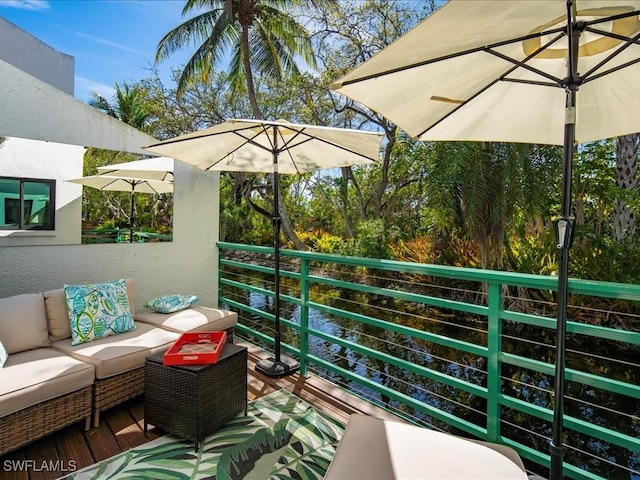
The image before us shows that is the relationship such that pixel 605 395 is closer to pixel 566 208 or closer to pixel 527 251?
pixel 527 251

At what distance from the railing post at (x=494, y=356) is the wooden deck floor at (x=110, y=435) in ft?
2.46

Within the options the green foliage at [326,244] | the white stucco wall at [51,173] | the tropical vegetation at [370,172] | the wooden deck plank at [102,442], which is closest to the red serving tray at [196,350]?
the wooden deck plank at [102,442]

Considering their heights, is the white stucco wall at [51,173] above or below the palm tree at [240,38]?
below

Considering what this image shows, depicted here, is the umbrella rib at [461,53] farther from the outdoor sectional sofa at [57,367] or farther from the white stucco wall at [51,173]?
the white stucco wall at [51,173]

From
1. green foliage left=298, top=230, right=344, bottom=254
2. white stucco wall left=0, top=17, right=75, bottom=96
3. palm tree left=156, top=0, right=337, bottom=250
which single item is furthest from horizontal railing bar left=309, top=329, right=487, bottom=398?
green foliage left=298, top=230, right=344, bottom=254

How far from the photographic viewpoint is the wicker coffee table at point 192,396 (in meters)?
2.32

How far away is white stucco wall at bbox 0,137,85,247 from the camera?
11.0ft

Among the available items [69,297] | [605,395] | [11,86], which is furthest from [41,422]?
[605,395]

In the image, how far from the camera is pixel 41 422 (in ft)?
7.52

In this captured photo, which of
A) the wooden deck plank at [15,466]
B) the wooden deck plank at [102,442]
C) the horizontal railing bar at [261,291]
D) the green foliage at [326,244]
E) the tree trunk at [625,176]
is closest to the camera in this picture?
the wooden deck plank at [15,466]

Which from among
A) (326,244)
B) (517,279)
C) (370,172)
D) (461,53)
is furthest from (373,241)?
(461,53)

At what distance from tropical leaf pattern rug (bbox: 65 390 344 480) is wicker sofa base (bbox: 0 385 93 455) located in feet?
1.31

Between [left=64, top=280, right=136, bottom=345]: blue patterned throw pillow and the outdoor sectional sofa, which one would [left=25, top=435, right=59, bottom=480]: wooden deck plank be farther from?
[left=64, top=280, right=136, bottom=345]: blue patterned throw pillow

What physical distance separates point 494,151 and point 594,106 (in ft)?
15.0
